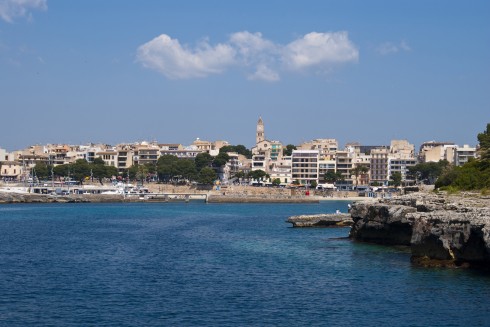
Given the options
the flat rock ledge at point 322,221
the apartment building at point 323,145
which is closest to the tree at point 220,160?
the apartment building at point 323,145

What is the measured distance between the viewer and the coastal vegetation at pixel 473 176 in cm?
5122

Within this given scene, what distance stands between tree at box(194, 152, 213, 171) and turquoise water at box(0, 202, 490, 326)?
11337 cm

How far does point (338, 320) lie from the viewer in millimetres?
25625

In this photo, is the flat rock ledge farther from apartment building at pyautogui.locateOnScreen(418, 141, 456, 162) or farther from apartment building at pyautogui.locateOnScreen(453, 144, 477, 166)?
apartment building at pyautogui.locateOnScreen(418, 141, 456, 162)

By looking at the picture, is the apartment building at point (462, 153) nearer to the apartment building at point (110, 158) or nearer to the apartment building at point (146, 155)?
the apartment building at point (146, 155)

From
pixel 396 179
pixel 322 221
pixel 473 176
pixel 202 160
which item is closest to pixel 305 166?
pixel 396 179

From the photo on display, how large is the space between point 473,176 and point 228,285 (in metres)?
26.4

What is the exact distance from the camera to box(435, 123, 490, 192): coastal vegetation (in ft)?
168

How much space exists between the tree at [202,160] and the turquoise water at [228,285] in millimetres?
113365

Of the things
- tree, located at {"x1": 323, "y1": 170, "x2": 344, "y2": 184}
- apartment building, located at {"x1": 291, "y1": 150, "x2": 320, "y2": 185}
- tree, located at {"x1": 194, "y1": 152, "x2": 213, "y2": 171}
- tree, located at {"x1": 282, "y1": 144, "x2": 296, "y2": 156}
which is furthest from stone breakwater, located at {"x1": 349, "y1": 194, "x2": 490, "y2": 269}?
tree, located at {"x1": 282, "y1": 144, "x2": 296, "y2": 156}

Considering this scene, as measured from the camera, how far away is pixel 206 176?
153875mm

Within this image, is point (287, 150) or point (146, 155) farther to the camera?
point (287, 150)

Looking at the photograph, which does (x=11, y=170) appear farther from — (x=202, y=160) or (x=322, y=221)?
(x=322, y=221)

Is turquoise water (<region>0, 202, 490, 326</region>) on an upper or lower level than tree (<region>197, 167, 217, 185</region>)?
lower
